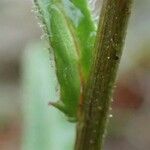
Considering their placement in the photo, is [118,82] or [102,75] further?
[118,82]

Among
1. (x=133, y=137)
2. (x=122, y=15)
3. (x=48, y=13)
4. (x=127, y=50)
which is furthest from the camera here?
(x=127, y=50)

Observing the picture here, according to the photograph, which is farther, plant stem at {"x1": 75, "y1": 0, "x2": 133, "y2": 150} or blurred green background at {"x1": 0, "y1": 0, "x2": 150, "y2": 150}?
blurred green background at {"x1": 0, "y1": 0, "x2": 150, "y2": 150}

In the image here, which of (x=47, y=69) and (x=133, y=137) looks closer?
(x=47, y=69)

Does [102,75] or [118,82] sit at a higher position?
[102,75]

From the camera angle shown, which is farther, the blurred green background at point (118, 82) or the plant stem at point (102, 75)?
the blurred green background at point (118, 82)

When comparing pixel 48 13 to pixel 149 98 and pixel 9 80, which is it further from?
pixel 9 80

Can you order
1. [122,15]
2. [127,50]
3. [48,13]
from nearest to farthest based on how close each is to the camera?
[122,15] < [48,13] < [127,50]

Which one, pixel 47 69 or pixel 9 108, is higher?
pixel 47 69

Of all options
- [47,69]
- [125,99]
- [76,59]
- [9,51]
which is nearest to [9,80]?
[9,51]
